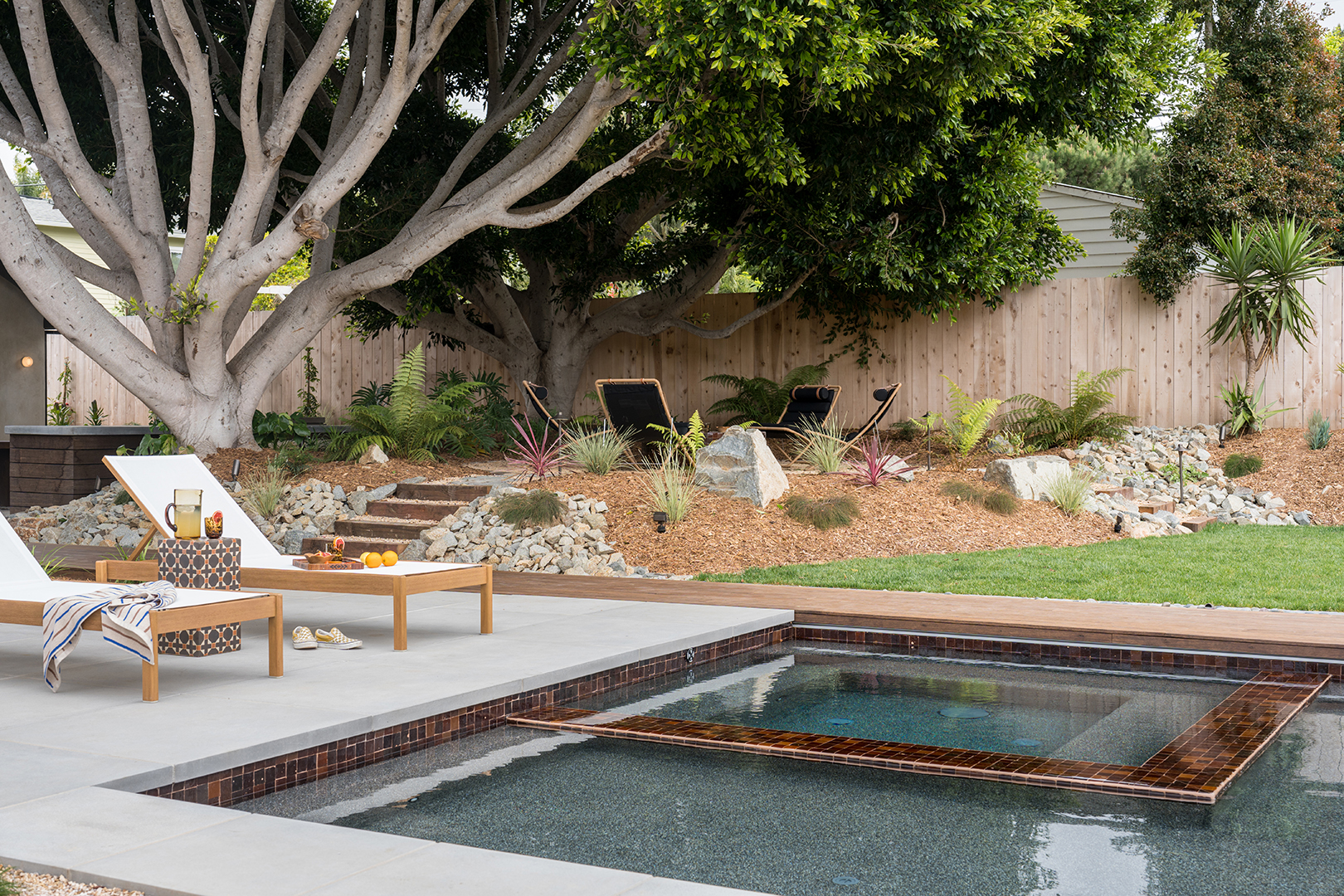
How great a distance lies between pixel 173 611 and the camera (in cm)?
396

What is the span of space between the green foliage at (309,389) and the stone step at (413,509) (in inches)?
244

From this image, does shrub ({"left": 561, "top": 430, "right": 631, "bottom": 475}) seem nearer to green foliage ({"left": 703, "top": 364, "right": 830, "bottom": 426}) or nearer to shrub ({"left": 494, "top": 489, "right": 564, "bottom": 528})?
shrub ({"left": 494, "top": 489, "right": 564, "bottom": 528})

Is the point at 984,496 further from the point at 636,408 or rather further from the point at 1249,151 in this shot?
the point at 1249,151

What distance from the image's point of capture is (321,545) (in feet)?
28.9

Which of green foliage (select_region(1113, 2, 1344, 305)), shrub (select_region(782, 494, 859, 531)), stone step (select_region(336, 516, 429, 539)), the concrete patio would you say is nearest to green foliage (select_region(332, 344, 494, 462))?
stone step (select_region(336, 516, 429, 539))

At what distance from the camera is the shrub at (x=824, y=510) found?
8.40 m

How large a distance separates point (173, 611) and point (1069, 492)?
7.13 metres

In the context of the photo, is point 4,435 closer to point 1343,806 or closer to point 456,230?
point 456,230

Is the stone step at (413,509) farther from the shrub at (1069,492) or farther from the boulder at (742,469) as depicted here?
the shrub at (1069,492)

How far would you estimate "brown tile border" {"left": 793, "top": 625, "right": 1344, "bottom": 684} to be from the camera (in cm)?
489

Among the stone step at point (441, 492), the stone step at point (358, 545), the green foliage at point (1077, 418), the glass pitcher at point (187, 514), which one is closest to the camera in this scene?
the glass pitcher at point (187, 514)

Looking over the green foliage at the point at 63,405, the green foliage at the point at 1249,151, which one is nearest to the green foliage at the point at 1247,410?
the green foliage at the point at 1249,151

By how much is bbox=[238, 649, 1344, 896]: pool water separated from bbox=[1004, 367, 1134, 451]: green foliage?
7.02 m

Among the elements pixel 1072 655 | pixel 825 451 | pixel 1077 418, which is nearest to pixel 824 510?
pixel 825 451
